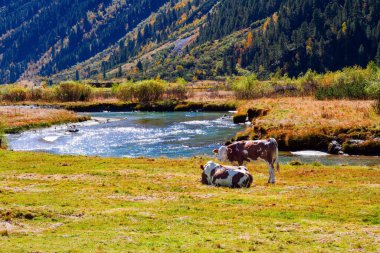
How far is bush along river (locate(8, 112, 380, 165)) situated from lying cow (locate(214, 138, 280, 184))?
66.8 ft

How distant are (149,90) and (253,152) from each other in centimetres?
14470

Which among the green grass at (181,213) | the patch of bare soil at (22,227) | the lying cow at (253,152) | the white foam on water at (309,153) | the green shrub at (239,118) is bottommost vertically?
the white foam on water at (309,153)

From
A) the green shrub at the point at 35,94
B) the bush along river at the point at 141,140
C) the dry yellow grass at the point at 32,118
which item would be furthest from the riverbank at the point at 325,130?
the green shrub at the point at 35,94

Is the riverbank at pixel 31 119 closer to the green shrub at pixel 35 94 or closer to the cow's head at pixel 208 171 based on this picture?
the green shrub at pixel 35 94

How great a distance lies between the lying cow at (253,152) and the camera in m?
33.4

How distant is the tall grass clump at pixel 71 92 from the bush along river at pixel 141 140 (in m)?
69.6

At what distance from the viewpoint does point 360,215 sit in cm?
2219

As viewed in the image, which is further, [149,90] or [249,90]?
[149,90]

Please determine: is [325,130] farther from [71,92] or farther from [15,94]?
[15,94]

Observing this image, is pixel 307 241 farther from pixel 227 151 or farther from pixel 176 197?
pixel 227 151

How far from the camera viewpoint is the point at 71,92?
596ft

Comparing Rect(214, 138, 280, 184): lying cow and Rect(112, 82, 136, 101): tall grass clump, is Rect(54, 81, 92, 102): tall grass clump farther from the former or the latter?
Rect(214, 138, 280, 184): lying cow

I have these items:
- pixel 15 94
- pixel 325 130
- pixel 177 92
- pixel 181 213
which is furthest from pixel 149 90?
pixel 181 213

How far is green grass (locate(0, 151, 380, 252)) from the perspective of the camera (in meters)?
17.9
